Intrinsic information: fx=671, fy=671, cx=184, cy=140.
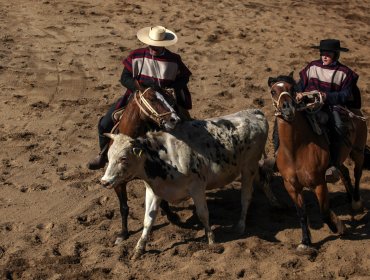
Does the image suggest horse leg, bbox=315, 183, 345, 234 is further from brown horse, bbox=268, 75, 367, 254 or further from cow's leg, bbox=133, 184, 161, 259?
cow's leg, bbox=133, 184, 161, 259

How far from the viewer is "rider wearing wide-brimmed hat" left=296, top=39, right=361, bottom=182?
779 centimetres

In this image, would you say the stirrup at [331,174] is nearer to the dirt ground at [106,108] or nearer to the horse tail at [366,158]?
the dirt ground at [106,108]

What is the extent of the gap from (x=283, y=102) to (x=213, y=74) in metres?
7.32

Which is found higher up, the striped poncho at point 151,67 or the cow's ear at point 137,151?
the striped poncho at point 151,67

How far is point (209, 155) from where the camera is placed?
782 centimetres

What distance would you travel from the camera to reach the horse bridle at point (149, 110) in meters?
7.28

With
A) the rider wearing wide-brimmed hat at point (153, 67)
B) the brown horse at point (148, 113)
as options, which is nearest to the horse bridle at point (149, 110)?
the brown horse at point (148, 113)

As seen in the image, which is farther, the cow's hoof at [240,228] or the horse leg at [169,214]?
the horse leg at [169,214]

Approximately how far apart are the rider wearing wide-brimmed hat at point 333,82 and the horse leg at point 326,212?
35 cm

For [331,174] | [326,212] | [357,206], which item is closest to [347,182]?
[357,206]

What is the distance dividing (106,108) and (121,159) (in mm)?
5556

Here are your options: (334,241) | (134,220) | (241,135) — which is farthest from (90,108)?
(334,241)

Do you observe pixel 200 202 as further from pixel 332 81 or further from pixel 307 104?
pixel 332 81

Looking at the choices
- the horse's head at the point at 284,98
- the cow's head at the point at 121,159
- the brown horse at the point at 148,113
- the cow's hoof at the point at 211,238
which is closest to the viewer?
the horse's head at the point at 284,98
